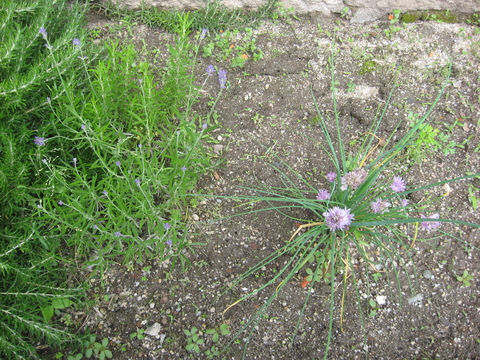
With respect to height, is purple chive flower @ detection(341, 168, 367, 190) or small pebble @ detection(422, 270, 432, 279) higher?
purple chive flower @ detection(341, 168, 367, 190)

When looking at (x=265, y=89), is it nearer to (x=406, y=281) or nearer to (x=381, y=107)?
(x=381, y=107)

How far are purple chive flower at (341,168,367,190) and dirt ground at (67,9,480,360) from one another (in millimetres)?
496

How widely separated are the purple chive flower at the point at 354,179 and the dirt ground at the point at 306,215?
0.50 metres

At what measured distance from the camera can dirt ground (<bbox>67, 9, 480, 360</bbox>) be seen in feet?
6.91

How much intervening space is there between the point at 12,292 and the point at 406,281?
7.05ft

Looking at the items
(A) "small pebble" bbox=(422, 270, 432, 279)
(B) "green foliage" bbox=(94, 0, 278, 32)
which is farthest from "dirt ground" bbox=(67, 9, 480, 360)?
(B) "green foliage" bbox=(94, 0, 278, 32)

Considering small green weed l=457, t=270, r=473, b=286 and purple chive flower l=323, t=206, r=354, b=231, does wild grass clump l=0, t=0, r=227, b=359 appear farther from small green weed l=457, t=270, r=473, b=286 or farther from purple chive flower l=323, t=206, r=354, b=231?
small green weed l=457, t=270, r=473, b=286

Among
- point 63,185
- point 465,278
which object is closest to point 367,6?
point 465,278

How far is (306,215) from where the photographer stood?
247 centimetres

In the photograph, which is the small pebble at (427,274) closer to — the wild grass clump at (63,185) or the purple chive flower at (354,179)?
the purple chive flower at (354,179)

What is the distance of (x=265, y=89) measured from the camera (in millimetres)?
3020

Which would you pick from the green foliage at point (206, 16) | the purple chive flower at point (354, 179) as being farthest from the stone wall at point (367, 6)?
the purple chive flower at point (354, 179)

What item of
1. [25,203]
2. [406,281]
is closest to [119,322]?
[25,203]

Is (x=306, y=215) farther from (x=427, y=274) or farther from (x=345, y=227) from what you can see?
(x=427, y=274)
